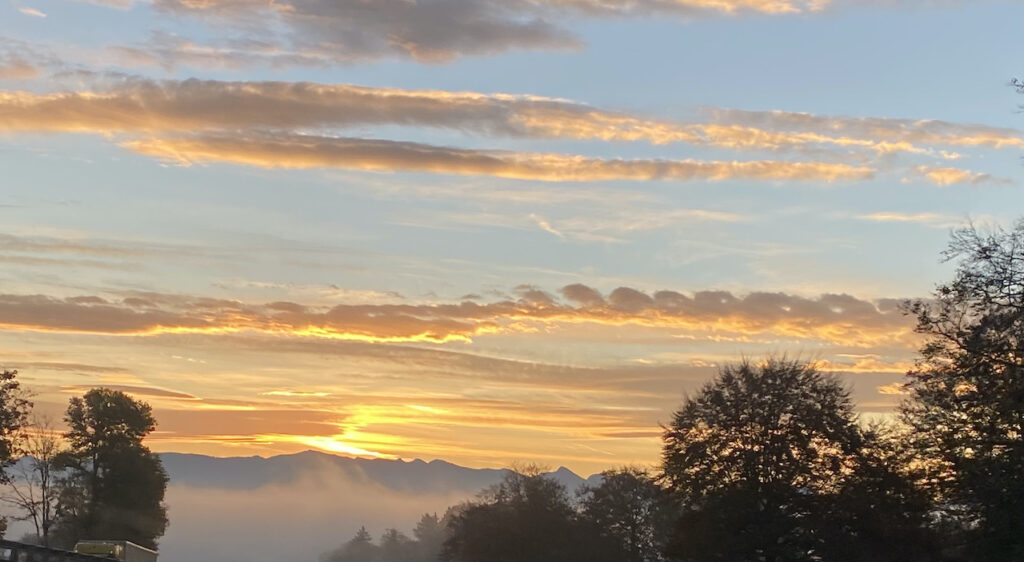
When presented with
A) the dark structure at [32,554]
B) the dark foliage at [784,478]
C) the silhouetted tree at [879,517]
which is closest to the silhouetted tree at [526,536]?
the dark foliage at [784,478]

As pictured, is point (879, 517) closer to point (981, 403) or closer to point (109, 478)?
point (981, 403)

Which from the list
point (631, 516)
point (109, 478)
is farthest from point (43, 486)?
point (631, 516)

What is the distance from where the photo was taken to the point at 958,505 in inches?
2117

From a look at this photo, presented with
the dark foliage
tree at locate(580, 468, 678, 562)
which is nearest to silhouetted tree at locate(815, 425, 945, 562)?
the dark foliage

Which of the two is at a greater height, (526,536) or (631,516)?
(631,516)

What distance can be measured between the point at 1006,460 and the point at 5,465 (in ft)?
199

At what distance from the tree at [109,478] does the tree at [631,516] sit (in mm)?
42883

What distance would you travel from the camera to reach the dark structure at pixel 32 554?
39.0 meters

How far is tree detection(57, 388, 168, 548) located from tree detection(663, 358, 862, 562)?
50.8 m

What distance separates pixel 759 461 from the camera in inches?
3029

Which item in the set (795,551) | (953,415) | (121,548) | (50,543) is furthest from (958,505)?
(50,543)

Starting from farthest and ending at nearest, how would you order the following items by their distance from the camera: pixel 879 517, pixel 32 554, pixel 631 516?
pixel 631 516, pixel 879 517, pixel 32 554

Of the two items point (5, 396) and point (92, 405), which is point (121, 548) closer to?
point (5, 396)

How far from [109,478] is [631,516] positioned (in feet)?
166
